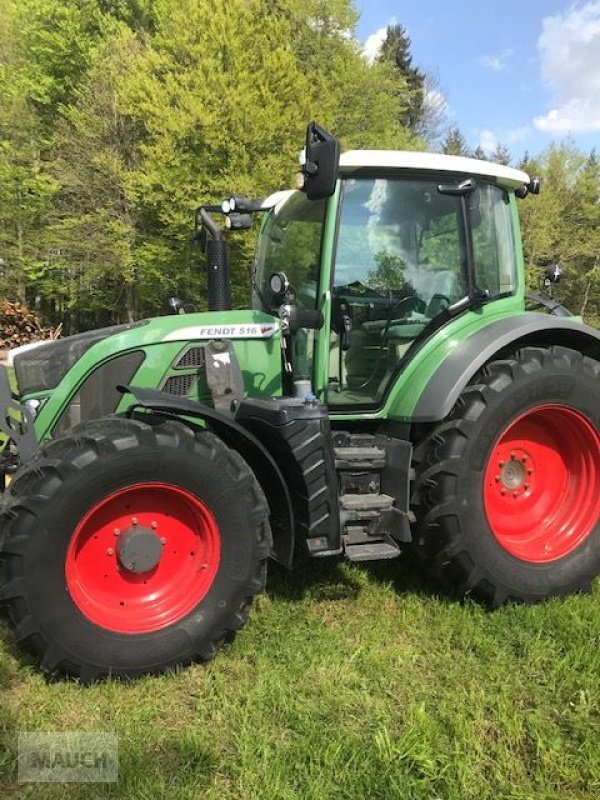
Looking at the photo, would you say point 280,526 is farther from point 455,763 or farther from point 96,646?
point 455,763

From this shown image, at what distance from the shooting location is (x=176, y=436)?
2855mm

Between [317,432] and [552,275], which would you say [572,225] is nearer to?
[552,275]

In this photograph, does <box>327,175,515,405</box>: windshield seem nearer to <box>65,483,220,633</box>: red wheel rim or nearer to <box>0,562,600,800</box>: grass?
<box>65,483,220,633</box>: red wheel rim

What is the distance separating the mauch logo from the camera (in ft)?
7.38

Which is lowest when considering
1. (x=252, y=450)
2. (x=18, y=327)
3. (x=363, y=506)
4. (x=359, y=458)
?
(x=363, y=506)

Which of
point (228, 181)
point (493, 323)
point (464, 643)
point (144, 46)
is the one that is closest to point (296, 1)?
point (144, 46)

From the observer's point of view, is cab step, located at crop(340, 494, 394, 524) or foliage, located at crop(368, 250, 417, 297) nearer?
cab step, located at crop(340, 494, 394, 524)

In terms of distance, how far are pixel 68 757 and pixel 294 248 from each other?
2.71 m

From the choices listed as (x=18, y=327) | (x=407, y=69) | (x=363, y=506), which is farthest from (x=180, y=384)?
(x=407, y=69)

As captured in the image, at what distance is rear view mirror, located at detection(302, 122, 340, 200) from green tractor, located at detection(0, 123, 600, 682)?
0.04 ft

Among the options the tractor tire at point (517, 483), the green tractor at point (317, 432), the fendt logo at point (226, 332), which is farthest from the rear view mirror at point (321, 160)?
the tractor tire at point (517, 483)

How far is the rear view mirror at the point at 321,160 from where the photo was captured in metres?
2.97

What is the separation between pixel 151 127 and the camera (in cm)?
1568

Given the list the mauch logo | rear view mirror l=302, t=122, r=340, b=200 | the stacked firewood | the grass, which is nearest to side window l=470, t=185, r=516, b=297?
rear view mirror l=302, t=122, r=340, b=200
